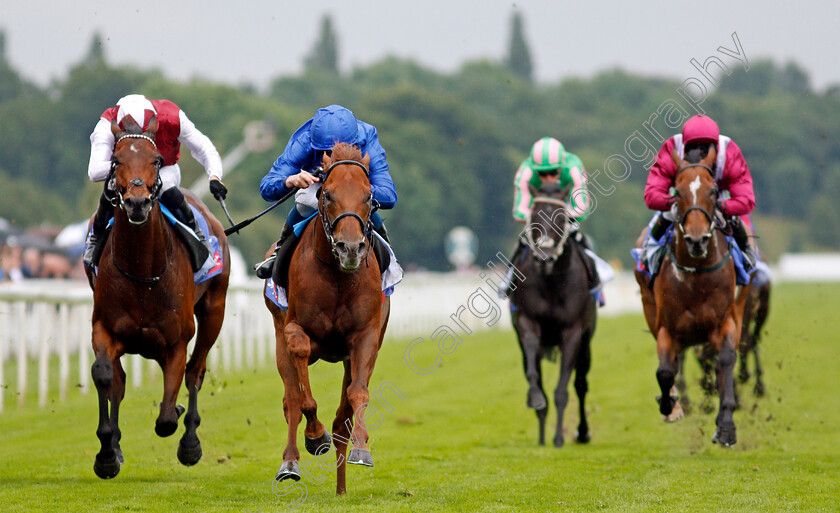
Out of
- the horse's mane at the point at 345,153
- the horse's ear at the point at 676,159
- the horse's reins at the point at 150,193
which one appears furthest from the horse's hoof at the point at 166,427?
the horse's ear at the point at 676,159

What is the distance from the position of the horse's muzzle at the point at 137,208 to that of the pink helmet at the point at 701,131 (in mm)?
3746

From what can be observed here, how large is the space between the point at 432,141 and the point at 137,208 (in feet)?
169

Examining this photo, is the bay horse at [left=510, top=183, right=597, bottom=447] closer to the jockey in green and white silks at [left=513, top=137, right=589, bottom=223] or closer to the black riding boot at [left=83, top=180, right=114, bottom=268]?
the jockey in green and white silks at [left=513, top=137, right=589, bottom=223]

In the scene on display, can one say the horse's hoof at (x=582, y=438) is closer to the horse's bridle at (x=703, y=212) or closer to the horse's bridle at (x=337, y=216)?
the horse's bridle at (x=703, y=212)

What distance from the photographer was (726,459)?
8516 millimetres

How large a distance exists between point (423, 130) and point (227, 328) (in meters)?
42.9

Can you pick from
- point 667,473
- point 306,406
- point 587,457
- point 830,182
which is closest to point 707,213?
point 667,473

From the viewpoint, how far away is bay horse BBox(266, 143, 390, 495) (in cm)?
577

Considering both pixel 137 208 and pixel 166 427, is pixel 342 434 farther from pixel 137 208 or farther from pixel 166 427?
pixel 137 208

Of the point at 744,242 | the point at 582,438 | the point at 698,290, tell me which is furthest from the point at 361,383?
the point at 582,438

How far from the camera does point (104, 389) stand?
6.75 meters

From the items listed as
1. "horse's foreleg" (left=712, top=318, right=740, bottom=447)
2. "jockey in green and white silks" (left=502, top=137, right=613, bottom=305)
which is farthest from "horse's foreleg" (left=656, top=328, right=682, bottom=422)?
"jockey in green and white silks" (left=502, top=137, right=613, bottom=305)

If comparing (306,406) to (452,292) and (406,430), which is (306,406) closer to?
(406,430)

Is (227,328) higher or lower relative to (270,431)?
higher
